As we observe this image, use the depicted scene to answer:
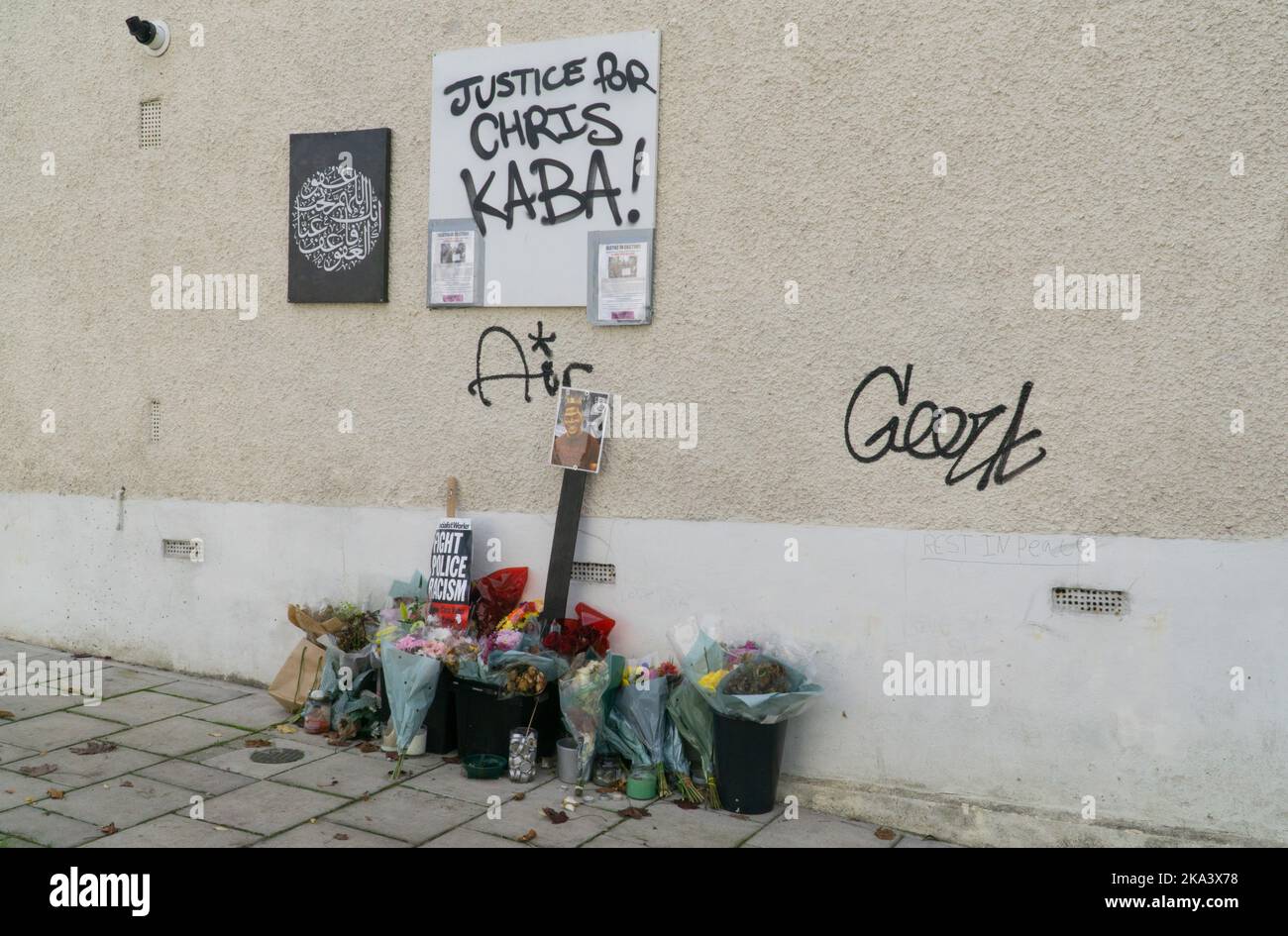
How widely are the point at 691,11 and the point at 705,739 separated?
3.62 metres

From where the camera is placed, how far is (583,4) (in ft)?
16.9

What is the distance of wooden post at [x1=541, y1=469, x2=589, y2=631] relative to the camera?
16.7 feet

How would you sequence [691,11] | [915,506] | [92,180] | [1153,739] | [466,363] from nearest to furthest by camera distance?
[1153,739], [915,506], [691,11], [466,363], [92,180]

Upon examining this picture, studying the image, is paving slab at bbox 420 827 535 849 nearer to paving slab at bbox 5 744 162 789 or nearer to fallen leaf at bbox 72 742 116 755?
paving slab at bbox 5 744 162 789

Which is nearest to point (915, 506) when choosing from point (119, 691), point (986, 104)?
point (986, 104)

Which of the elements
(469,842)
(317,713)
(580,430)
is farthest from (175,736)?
(580,430)

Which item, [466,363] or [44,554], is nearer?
[466,363]

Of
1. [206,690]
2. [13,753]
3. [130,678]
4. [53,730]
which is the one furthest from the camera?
[130,678]

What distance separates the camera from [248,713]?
18.3ft

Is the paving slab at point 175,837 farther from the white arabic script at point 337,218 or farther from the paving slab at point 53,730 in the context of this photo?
the white arabic script at point 337,218

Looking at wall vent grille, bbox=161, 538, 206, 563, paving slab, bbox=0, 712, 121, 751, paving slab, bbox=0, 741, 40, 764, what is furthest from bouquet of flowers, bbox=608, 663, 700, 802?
wall vent grille, bbox=161, 538, 206, 563

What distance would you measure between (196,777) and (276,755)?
0.43 meters

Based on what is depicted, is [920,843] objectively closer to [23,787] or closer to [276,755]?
[276,755]
